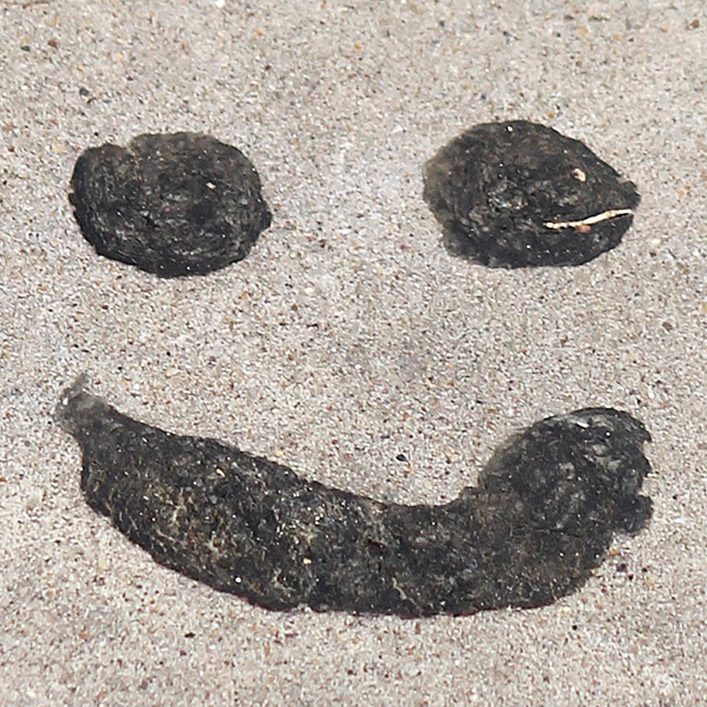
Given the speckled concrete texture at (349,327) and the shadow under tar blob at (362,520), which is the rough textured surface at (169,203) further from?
the shadow under tar blob at (362,520)

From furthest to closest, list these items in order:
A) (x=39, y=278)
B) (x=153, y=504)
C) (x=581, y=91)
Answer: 1. (x=581, y=91)
2. (x=39, y=278)
3. (x=153, y=504)

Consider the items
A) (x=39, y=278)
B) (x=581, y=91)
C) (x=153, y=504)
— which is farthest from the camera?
(x=581, y=91)

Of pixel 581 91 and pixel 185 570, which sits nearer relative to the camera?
pixel 185 570

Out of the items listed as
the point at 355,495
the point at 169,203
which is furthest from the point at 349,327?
the point at 169,203

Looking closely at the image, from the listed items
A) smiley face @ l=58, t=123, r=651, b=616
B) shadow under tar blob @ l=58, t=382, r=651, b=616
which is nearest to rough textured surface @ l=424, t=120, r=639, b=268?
smiley face @ l=58, t=123, r=651, b=616

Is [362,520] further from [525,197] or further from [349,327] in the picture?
[525,197]

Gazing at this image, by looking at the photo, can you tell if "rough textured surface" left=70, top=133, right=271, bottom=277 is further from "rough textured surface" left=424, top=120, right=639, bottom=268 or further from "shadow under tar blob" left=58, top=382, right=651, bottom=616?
"rough textured surface" left=424, top=120, right=639, bottom=268

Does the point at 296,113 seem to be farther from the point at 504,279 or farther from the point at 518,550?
the point at 518,550

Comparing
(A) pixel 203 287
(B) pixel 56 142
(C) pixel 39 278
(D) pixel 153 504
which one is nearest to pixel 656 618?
(D) pixel 153 504
